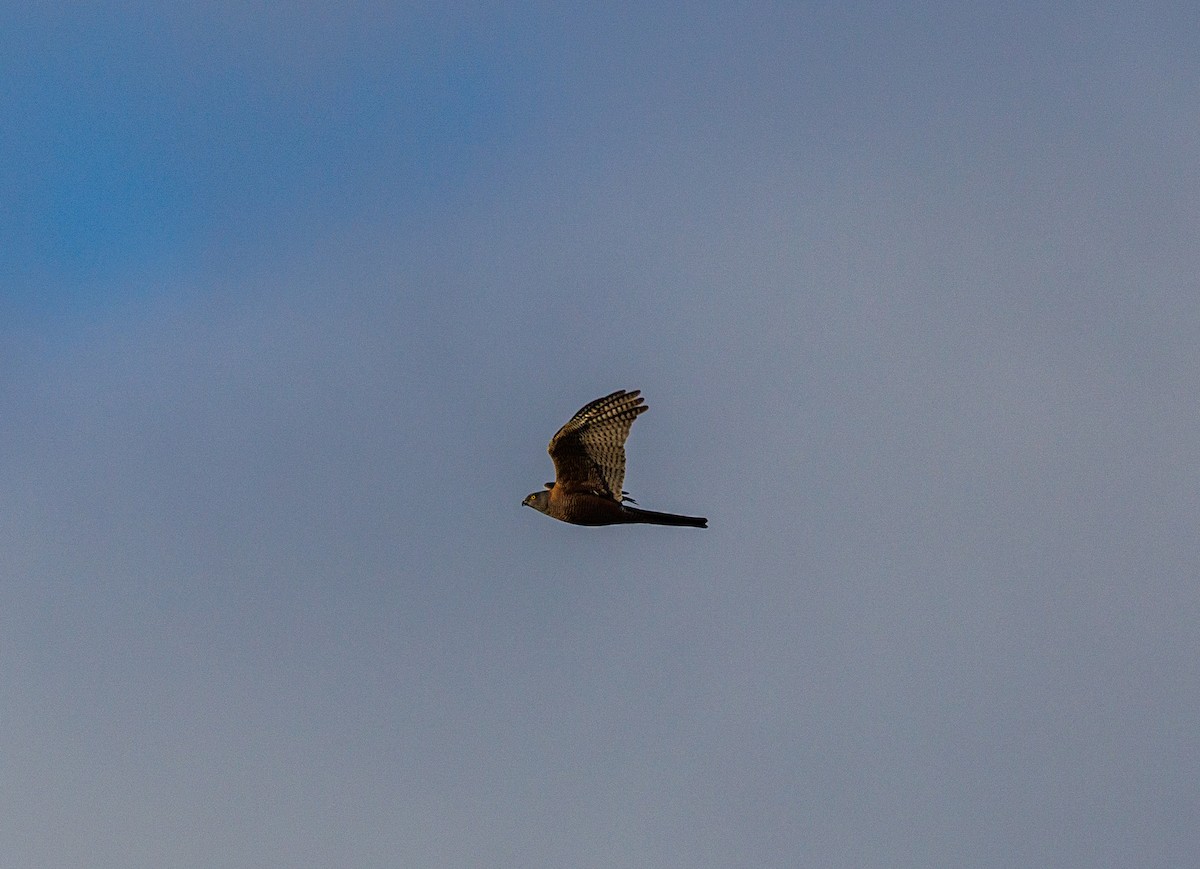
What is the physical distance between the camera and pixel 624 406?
100 ft

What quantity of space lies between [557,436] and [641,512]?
2207mm

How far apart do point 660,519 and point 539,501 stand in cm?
286

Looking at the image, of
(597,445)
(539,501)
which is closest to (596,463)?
(597,445)

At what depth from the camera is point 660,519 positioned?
30.1 m

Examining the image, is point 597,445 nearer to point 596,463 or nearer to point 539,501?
point 596,463

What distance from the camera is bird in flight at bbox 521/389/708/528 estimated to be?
3041 cm

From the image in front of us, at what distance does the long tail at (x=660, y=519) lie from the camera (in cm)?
2934

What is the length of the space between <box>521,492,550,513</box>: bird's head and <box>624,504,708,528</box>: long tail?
1.79 meters

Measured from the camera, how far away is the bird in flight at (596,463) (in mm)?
30406

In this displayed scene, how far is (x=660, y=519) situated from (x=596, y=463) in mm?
1783

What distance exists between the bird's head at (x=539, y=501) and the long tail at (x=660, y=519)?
70.4 inches

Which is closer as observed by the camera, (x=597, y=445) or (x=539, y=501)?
(x=597, y=445)

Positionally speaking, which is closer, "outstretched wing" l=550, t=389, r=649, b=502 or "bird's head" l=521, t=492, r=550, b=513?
"outstretched wing" l=550, t=389, r=649, b=502

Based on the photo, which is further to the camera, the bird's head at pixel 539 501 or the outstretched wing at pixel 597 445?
the bird's head at pixel 539 501
